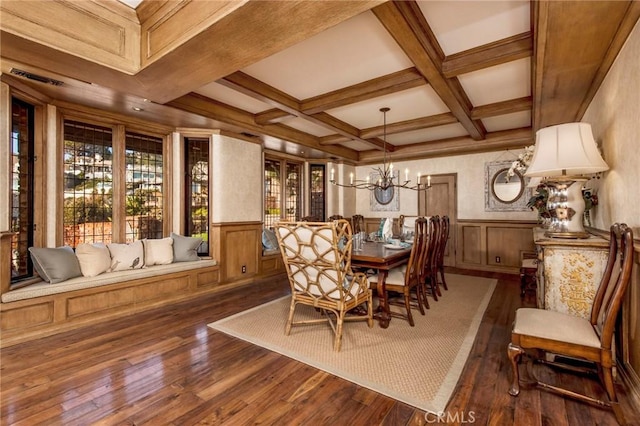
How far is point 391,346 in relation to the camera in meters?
2.56

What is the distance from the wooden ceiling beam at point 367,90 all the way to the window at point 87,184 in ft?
8.73

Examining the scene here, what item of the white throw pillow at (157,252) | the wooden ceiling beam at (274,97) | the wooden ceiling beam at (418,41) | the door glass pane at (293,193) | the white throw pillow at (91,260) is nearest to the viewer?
the wooden ceiling beam at (418,41)

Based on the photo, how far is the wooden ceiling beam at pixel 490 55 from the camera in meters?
2.39

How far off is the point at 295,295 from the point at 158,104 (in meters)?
2.59

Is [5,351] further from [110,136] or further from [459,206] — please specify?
[459,206]

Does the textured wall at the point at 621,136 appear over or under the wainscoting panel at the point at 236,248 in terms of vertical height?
over

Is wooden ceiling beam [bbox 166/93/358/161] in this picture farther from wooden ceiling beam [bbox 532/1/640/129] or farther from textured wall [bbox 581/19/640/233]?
textured wall [bbox 581/19/640/233]

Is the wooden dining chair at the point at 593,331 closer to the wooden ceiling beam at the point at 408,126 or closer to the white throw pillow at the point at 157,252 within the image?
the wooden ceiling beam at the point at 408,126

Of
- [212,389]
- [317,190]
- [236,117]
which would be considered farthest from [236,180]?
[212,389]

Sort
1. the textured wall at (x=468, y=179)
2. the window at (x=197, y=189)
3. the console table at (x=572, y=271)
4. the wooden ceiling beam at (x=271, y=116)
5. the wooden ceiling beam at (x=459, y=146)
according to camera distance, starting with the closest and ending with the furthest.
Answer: the console table at (x=572, y=271) → the wooden ceiling beam at (x=271, y=116) → the window at (x=197, y=189) → the wooden ceiling beam at (x=459, y=146) → the textured wall at (x=468, y=179)

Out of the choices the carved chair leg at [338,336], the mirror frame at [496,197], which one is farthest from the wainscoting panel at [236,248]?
the mirror frame at [496,197]

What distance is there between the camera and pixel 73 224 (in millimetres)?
3533

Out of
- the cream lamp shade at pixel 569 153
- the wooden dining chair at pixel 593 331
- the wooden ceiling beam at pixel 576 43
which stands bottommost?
the wooden dining chair at pixel 593 331

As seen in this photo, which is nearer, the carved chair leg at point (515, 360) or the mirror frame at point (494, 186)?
the carved chair leg at point (515, 360)
